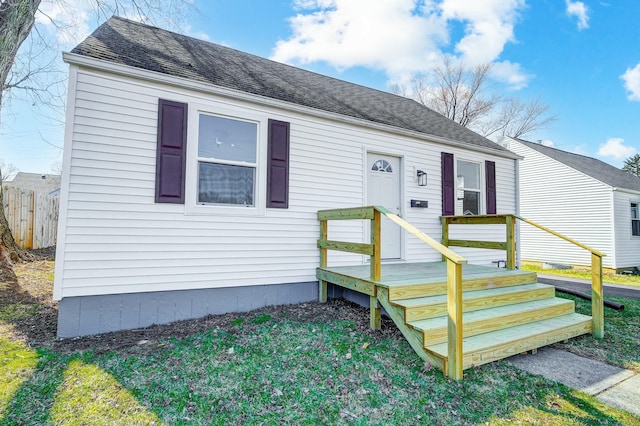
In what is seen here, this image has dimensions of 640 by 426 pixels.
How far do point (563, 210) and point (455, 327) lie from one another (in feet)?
41.8

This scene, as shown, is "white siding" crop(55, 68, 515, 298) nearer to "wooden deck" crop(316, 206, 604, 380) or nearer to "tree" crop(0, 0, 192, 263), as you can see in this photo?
"wooden deck" crop(316, 206, 604, 380)

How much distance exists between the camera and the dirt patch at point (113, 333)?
3357 mm

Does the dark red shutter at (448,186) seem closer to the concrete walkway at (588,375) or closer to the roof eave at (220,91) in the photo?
the roof eave at (220,91)

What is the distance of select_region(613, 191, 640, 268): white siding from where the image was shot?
10945 mm

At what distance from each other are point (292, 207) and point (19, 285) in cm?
499

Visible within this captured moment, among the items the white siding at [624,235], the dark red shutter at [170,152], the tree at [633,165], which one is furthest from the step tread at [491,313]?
the tree at [633,165]

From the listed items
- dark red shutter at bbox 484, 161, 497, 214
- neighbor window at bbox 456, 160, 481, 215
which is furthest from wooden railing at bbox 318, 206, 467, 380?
dark red shutter at bbox 484, 161, 497, 214

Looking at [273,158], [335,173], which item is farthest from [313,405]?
[335,173]

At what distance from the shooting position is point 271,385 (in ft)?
8.31

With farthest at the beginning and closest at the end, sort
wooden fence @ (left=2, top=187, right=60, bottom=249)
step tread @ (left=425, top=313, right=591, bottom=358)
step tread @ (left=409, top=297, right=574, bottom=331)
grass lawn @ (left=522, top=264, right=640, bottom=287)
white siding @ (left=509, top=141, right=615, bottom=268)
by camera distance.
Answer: white siding @ (left=509, top=141, right=615, bottom=268) < grass lawn @ (left=522, top=264, right=640, bottom=287) < wooden fence @ (left=2, top=187, right=60, bottom=249) < step tread @ (left=409, top=297, right=574, bottom=331) < step tread @ (left=425, top=313, right=591, bottom=358)

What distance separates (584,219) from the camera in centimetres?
1156

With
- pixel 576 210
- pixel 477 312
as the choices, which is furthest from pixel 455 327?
pixel 576 210

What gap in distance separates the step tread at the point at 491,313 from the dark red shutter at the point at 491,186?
3136 mm

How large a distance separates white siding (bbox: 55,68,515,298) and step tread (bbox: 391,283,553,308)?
194 centimetres
